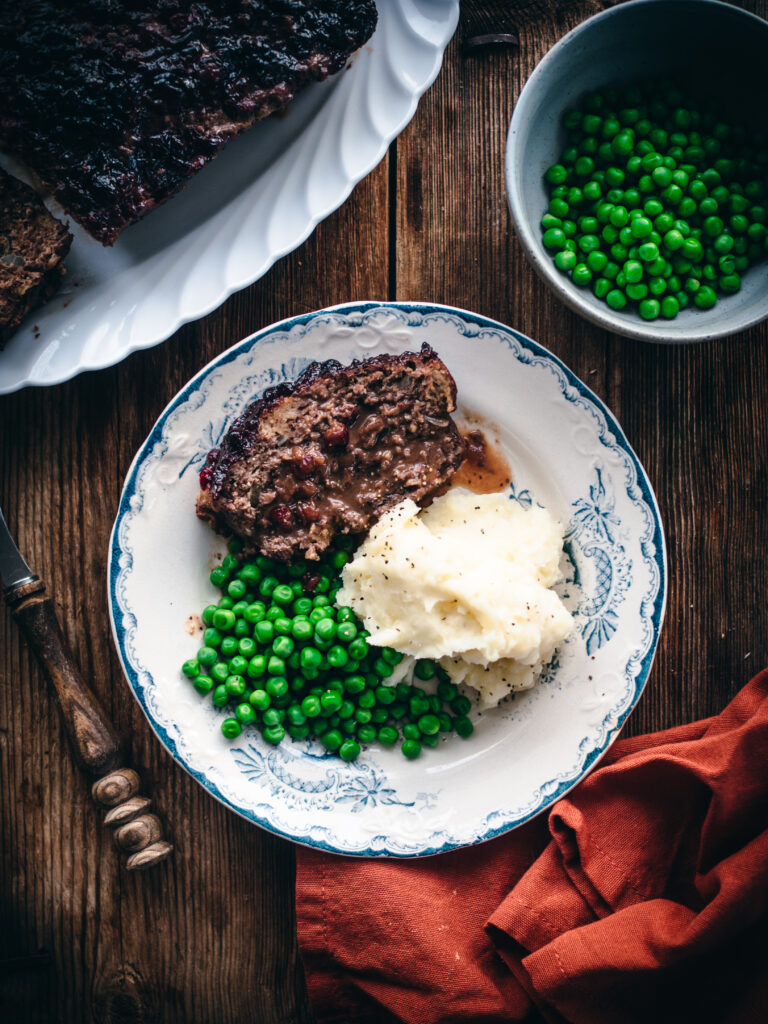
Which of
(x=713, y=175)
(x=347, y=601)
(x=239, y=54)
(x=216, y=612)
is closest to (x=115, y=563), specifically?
(x=216, y=612)

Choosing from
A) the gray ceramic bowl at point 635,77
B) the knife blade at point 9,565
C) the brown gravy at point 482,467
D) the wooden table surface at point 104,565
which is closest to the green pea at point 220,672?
the wooden table surface at point 104,565

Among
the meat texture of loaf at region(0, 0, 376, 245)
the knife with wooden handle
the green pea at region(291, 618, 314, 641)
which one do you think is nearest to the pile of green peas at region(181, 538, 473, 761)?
the green pea at region(291, 618, 314, 641)

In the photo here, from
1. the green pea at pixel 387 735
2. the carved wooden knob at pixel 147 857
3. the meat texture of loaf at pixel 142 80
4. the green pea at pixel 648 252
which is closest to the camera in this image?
the meat texture of loaf at pixel 142 80

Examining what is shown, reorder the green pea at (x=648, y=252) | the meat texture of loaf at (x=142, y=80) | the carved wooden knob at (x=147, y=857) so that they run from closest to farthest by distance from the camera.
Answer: the meat texture of loaf at (x=142, y=80)
the green pea at (x=648, y=252)
the carved wooden knob at (x=147, y=857)

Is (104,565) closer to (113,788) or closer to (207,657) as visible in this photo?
(207,657)

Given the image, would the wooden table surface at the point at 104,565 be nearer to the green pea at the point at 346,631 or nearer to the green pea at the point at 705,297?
the green pea at the point at 705,297

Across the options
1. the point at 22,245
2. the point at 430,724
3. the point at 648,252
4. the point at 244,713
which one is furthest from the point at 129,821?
the point at 648,252
